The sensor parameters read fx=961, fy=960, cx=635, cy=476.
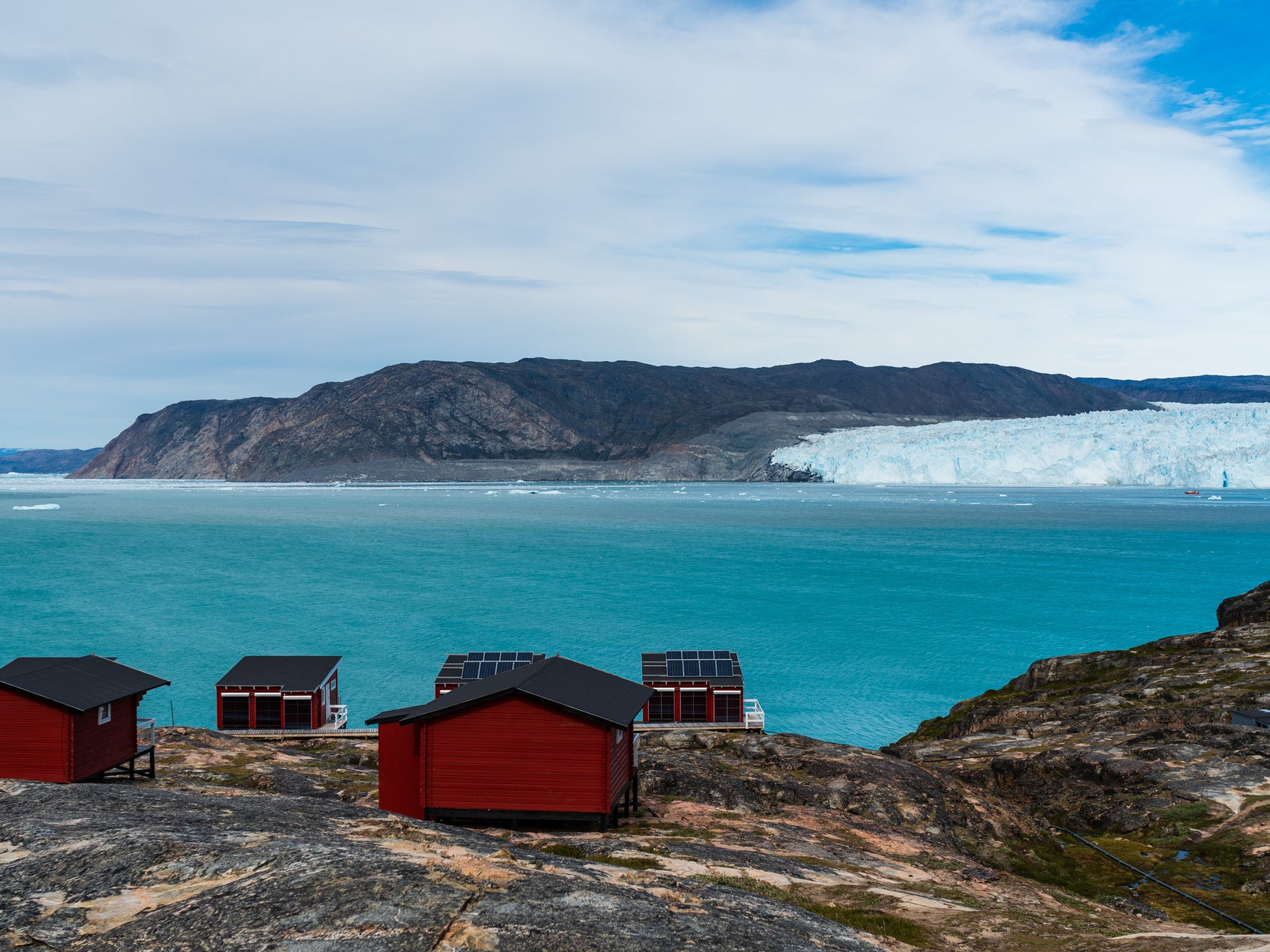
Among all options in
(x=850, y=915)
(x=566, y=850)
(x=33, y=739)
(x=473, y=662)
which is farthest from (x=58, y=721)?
(x=850, y=915)

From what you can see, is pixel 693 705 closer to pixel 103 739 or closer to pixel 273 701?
pixel 273 701

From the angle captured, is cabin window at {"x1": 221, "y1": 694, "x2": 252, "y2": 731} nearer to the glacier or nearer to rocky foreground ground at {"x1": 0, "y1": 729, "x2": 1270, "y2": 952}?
rocky foreground ground at {"x1": 0, "y1": 729, "x2": 1270, "y2": 952}

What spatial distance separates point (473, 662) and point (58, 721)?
47.6 feet

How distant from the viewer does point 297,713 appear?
116ft

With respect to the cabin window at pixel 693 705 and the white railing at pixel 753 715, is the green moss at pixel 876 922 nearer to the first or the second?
the white railing at pixel 753 715

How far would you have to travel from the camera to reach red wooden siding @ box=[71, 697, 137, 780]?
21.8 meters

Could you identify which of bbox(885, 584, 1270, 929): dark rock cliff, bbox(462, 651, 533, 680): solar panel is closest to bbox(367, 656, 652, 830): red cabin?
bbox(885, 584, 1270, 929): dark rock cliff

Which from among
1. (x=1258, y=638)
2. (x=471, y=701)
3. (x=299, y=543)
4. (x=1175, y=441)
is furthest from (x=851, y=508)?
(x=471, y=701)

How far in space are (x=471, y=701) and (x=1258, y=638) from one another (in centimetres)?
3529

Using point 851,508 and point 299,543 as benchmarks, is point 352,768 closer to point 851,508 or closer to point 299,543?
point 299,543

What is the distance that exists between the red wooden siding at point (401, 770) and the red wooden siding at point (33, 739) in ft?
25.5

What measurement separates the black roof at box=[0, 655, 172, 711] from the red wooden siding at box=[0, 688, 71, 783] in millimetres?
271

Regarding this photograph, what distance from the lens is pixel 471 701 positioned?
60.8 feet

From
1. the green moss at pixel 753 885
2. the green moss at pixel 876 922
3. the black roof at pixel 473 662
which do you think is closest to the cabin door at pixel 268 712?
the black roof at pixel 473 662
